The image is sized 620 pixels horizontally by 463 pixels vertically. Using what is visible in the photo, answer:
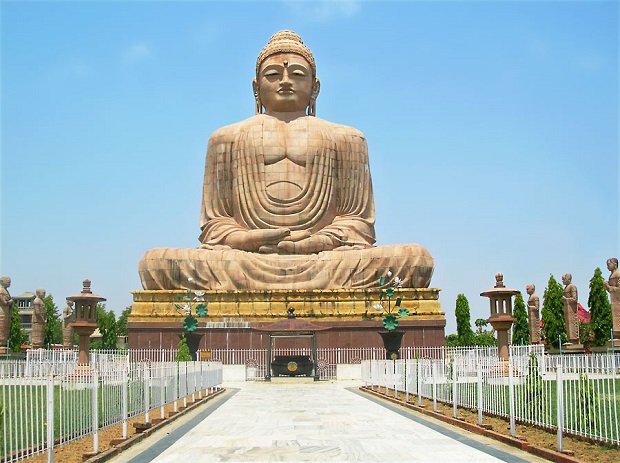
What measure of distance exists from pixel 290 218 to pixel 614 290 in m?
10.4

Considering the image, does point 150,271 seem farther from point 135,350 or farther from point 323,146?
point 323,146

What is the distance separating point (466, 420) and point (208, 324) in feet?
51.5

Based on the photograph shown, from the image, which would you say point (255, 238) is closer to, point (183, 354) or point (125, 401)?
point (183, 354)

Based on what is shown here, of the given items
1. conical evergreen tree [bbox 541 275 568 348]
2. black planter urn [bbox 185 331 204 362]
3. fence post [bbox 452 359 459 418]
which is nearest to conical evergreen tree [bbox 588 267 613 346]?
conical evergreen tree [bbox 541 275 568 348]

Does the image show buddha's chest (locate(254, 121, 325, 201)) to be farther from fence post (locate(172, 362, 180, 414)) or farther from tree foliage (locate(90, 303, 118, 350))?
tree foliage (locate(90, 303, 118, 350))

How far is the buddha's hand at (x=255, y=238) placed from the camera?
27422 mm

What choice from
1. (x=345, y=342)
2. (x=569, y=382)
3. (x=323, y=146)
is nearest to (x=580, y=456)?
(x=569, y=382)

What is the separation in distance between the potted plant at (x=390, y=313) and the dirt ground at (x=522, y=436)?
11011 millimetres

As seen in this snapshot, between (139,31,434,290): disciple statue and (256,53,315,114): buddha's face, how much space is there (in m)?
0.03

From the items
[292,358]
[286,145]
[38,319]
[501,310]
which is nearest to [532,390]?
[501,310]

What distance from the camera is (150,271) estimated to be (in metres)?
26.6

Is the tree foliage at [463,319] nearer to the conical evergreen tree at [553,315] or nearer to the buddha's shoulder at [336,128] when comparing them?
the conical evergreen tree at [553,315]

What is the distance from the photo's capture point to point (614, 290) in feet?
78.7

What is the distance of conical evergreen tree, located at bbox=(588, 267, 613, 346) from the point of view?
32.5m
